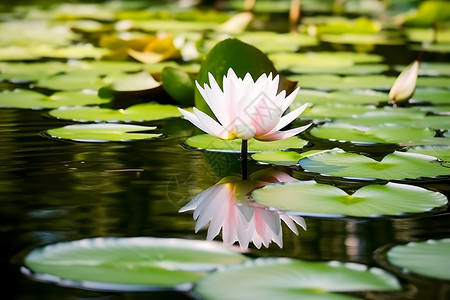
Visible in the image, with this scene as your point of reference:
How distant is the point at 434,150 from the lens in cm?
151

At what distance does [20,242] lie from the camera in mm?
960

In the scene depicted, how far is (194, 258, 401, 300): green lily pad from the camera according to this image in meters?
0.77

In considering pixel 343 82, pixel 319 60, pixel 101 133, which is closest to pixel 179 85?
pixel 101 133

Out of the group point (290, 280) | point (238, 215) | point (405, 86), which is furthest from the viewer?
point (405, 86)

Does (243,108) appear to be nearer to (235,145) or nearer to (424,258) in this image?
(235,145)

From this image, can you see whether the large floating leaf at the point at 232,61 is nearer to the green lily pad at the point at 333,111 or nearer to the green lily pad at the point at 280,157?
the green lily pad at the point at 333,111

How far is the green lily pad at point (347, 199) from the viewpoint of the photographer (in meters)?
1.10

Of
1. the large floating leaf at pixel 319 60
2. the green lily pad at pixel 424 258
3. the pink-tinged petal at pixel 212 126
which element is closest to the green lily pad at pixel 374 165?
the pink-tinged petal at pixel 212 126

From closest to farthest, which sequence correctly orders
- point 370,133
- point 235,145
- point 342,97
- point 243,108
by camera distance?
1. point 243,108
2. point 235,145
3. point 370,133
4. point 342,97

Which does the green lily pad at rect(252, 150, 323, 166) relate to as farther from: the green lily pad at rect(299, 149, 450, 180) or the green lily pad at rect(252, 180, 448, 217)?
the green lily pad at rect(252, 180, 448, 217)

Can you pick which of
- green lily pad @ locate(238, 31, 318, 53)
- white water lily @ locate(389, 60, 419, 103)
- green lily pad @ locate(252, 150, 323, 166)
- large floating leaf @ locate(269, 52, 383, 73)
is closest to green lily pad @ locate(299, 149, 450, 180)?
green lily pad @ locate(252, 150, 323, 166)

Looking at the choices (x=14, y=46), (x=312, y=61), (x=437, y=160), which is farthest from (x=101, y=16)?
(x=437, y=160)

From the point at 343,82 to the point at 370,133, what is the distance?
0.78 meters

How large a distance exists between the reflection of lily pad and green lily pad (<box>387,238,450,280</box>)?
0.18 m
